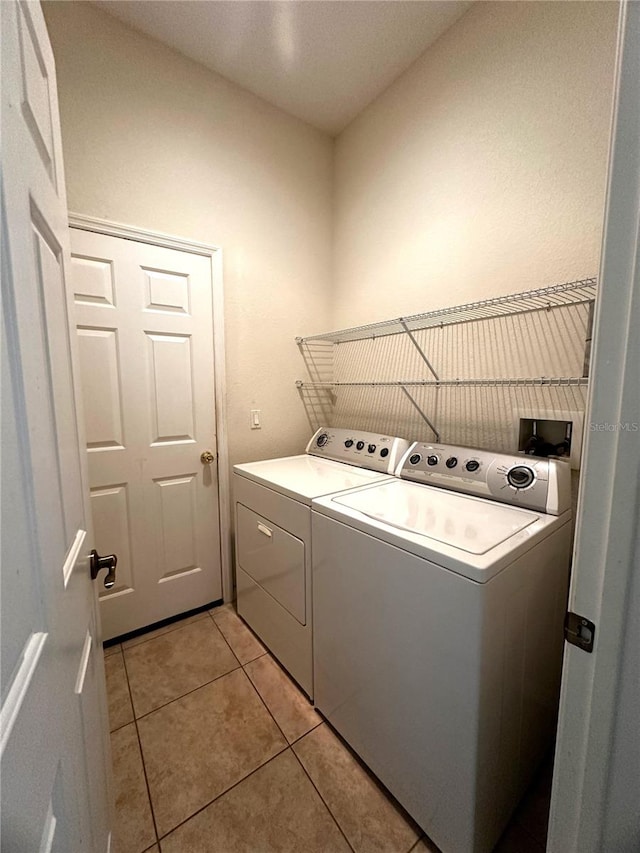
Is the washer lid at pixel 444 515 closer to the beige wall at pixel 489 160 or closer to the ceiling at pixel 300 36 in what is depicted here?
the beige wall at pixel 489 160

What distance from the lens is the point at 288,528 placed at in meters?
1.45

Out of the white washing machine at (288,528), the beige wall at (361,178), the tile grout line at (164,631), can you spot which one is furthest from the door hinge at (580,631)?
the tile grout line at (164,631)

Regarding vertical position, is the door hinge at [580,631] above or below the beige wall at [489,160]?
A: below

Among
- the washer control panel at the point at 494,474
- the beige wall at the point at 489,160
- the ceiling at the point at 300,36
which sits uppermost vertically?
the ceiling at the point at 300,36

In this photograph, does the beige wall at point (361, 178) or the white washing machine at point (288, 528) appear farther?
the white washing machine at point (288, 528)

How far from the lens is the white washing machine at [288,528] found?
1.41m

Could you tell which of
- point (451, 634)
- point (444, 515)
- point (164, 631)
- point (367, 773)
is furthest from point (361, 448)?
point (164, 631)

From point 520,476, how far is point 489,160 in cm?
139

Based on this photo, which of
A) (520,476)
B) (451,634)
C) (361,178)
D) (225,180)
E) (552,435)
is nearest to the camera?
(451,634)

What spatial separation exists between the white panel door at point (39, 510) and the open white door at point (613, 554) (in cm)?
75

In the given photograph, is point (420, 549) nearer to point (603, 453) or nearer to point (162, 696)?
point (603, 453)

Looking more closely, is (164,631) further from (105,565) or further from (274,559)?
(105,565)

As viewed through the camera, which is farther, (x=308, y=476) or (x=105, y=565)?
(x=308, y=476)

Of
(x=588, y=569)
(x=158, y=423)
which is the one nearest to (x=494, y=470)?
(x=588, y=569)
